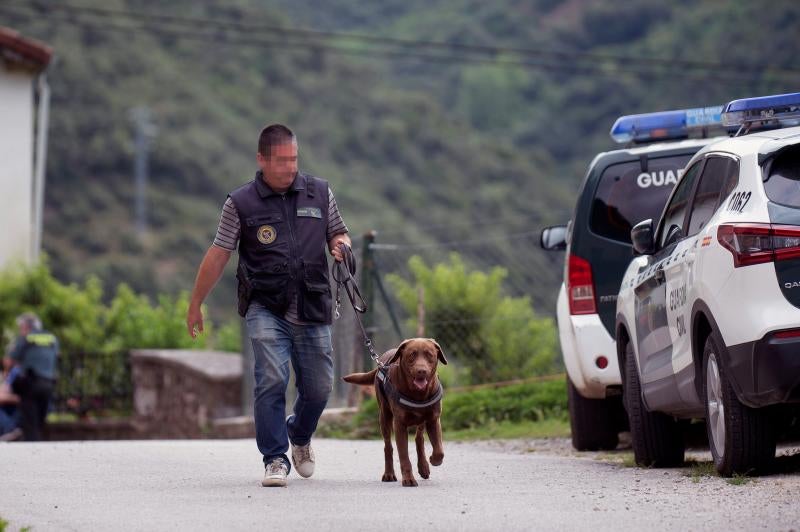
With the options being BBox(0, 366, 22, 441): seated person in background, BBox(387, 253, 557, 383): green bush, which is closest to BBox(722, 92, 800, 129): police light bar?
BBox(387, 253, 557, 383): green bush

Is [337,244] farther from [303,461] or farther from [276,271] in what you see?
[303,461]

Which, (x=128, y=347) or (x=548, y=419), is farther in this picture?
(x=128, y=347)

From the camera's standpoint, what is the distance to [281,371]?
28.3 feet

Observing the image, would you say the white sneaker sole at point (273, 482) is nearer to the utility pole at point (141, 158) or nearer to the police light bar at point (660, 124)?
the police light bar at point (660, 124)

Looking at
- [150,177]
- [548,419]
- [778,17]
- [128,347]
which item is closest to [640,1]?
[778,17]

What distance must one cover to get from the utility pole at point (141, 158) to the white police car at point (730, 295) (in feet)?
176

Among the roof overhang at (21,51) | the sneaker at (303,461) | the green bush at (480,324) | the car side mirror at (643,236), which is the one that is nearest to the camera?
the car side mirror at (643,236)

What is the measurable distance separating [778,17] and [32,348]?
50331 mm

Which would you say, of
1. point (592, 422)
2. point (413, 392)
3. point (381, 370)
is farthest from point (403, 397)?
point (592, 422)

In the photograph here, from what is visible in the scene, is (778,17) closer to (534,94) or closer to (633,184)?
(534,94)

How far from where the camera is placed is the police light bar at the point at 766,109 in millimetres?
8242

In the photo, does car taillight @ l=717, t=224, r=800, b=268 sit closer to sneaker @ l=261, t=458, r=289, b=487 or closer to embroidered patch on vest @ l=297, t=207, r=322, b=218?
embroidered patch on vest @ l=297, t=207, r=322, b=218

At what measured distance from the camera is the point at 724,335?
7.46 metres

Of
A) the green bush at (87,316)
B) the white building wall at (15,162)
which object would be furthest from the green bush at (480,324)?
the white building wall at (15,162)
